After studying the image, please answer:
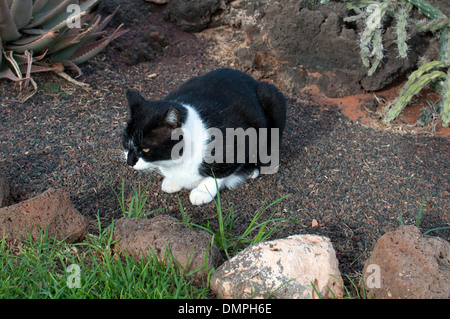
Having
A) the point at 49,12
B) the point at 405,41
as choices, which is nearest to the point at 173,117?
the point at 49,12

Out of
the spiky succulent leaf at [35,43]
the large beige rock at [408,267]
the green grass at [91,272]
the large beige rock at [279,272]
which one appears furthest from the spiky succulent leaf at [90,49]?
the large beige rock at [408,267]

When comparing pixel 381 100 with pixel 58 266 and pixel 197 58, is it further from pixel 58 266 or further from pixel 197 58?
pixel 58 266

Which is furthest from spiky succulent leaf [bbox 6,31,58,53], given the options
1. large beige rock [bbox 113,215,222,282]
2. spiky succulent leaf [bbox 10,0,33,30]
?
large beige rock [bbox 113,215,222,282]

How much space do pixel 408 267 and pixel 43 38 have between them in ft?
11.4

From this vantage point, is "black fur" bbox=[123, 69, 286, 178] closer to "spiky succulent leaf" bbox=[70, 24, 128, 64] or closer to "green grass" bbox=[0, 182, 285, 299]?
"green grass" bbox=[0, 182, 285, 299]

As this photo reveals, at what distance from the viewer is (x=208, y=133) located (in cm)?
302

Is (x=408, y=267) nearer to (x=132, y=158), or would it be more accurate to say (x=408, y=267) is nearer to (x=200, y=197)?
(x=200, y=197)

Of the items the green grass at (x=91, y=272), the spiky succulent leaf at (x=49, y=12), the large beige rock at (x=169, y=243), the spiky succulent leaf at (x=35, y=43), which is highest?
the spiky succulent leaf at (x=49, y=12)

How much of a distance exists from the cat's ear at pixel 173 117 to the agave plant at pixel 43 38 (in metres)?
1.89

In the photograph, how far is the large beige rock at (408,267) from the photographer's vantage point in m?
2.22

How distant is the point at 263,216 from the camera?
3131 millimetres

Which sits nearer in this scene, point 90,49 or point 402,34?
point 402,34

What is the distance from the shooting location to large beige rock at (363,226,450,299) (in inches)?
87.3

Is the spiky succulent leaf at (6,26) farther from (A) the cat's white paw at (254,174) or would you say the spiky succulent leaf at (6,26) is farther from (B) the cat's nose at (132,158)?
(A) the cat's white paw at (254,174)
